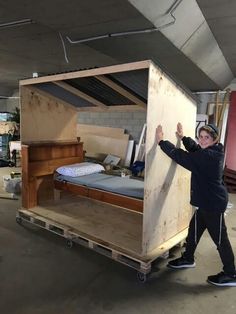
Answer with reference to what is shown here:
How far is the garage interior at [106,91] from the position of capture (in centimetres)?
215

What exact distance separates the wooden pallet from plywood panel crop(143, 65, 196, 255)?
3.6 inches

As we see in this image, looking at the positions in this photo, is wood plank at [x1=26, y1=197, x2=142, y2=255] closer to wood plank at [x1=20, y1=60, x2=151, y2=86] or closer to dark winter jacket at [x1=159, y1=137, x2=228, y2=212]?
dark winter jacket at [x1=159, y1=137, x2=228, y2=212]

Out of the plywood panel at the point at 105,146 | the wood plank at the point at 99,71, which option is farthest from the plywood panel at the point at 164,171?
the plywood panel at the point at 105,146

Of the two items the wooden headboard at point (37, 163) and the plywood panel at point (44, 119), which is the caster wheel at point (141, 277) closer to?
the wooden headboard at point (37, 163)

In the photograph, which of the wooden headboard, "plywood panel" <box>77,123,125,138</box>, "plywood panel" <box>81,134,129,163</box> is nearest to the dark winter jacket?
the wooden headboard

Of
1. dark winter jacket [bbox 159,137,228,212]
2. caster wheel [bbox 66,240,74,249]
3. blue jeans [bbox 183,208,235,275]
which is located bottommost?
caster wheel [bbox 66,240,74,249]

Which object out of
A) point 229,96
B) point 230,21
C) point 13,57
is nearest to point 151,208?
point 230,21

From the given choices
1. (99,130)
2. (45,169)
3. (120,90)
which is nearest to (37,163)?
(45,169)

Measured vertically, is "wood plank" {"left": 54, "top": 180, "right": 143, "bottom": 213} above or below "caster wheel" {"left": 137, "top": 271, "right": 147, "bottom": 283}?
above

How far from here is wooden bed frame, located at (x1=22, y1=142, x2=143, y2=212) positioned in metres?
3.40

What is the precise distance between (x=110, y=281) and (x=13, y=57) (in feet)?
13.5

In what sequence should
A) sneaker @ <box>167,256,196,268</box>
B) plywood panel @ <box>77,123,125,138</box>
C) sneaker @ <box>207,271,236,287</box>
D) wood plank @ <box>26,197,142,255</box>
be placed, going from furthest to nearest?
plywood panel @ <box>77,123,125,138</box>
wood plank @ <box>26,197,142,255</box>
sneaker @ <box>167,256,196,268</box>
sneaker @ <box>207,271,236,287</box>

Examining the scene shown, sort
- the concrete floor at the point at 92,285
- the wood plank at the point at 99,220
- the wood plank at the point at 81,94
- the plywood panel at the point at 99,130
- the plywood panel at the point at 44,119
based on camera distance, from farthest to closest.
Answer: the plywood panel at the point at 99,130, the plywood panel at the point at 44,119, the wood plank at the point at 81,94, the wood plank at the point at 99,220, the concrete floor at the point at 92,285

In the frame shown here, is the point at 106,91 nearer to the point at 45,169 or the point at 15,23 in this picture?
the point at 15,23
